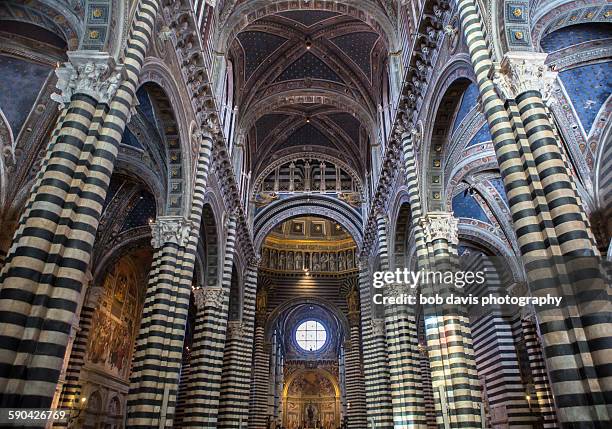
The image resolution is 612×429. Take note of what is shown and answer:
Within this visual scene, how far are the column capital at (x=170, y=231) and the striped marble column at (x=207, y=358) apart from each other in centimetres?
500

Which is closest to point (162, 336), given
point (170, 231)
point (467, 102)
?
point (170, 231)

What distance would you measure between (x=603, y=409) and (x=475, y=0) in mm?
8079

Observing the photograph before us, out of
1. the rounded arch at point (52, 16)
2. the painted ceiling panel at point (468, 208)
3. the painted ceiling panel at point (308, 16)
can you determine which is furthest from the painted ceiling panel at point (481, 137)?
the rounded arch at point (52, 16)

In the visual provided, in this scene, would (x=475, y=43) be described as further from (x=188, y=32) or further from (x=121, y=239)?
(x=121, y=239)

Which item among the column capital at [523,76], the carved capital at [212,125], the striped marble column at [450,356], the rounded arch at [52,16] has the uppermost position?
the carved capital at [212,125]

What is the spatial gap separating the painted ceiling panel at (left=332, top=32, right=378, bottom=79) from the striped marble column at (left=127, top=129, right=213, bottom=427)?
40.7 ft

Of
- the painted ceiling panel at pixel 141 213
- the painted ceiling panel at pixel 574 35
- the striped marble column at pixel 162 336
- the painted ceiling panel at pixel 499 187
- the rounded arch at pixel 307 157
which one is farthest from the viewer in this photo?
the rounded arch at pixel 307 157

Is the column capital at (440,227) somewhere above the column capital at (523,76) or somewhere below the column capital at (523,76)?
below

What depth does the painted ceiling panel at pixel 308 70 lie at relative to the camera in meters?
22.6

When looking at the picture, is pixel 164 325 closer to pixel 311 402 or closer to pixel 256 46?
pixel 256 46

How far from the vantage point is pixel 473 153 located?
16.4 metres

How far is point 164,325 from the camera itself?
11.2 metres

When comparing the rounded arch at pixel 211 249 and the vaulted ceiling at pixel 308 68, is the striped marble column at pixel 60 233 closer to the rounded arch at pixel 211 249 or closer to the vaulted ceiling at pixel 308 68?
the rounded arch at pixel 211 249

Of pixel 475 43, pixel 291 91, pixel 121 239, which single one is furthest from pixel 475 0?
pixel 121 239
